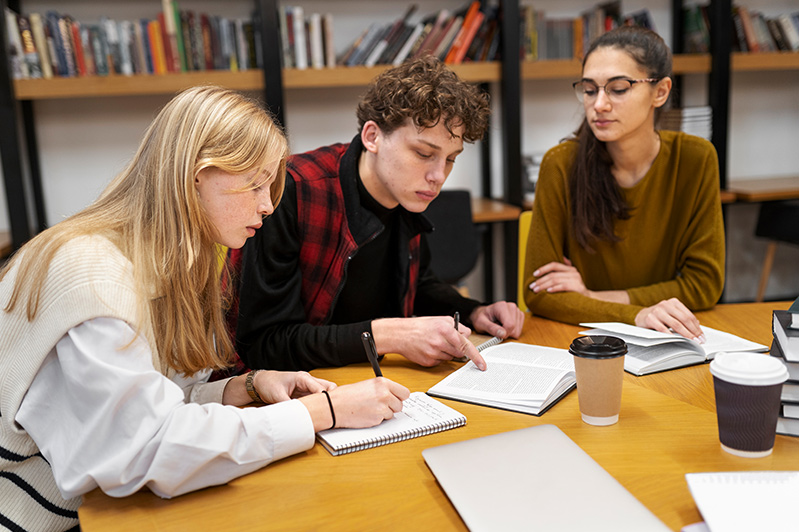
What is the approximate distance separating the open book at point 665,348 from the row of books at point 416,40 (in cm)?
226

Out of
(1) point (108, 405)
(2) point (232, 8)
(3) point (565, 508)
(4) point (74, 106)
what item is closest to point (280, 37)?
(2) point (232, 8)

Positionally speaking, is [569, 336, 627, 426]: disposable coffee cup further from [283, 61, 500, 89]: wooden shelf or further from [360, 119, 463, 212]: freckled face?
[283, 61, 500, 89]: wooden shelf

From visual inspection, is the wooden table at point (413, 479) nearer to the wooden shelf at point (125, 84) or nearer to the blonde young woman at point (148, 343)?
the blonde young woman at point (148, 343)

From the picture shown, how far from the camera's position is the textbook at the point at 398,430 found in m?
1.00

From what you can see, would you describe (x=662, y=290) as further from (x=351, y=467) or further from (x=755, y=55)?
(x=755, y=55)

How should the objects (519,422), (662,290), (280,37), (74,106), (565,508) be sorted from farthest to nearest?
(74,106) → (280,37) → (662,290) → (519,422) → (565,508)

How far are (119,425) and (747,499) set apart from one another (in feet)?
2.51

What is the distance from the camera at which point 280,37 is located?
3150 mm

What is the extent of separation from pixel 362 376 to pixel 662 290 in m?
0.87

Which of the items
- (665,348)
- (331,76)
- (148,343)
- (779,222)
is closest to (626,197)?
(665,348)

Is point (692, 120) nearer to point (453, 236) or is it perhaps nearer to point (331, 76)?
point (453, 236)

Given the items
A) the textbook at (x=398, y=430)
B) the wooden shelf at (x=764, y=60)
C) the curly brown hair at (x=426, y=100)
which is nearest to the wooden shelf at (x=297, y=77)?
the wooden shelf at (x=764, y=60)

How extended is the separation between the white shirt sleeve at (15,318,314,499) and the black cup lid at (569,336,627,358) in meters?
0.50

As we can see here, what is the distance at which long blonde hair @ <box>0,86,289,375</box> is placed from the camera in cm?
100
